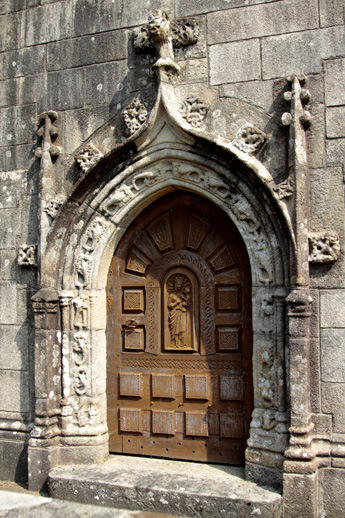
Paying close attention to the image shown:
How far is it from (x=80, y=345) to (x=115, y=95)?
2.22m

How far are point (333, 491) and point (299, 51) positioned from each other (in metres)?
3.34

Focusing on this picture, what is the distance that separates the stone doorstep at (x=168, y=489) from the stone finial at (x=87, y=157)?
2565 millimetres

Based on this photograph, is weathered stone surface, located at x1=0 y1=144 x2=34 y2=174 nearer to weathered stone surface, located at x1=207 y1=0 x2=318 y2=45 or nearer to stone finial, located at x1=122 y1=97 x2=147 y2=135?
stone finial, located at x1=122 y1=97 x2=147 y2=135

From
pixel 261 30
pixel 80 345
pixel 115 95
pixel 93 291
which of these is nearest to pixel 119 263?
pixel 93 291

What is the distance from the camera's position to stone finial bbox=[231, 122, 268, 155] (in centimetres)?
426

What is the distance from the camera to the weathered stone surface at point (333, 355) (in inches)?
159

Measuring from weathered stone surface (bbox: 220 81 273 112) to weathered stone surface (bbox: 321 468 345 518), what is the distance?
281 cm

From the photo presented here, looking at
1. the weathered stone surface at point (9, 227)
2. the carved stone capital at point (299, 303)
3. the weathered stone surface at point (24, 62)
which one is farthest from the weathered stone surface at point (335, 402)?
the weathered stone surface at point (24, 62)

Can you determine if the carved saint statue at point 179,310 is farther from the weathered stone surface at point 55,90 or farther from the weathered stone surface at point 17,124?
the weathered stone surface at point 17,124

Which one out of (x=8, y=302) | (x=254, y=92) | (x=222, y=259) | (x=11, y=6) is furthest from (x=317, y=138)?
(x=11, y=6)

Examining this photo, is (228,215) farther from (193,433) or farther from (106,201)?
(193,433)

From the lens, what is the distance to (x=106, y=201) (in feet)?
15.5

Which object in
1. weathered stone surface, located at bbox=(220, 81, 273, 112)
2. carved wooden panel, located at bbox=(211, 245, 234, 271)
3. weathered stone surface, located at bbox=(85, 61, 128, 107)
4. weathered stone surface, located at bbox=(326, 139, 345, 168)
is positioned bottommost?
carved wooden panel, located at bbox=(211, 245, 234, 271)

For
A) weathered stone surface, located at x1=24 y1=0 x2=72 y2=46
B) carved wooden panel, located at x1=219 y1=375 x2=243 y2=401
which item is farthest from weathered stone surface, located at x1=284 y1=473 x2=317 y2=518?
weathered stone surface, located at x1=24 y1=0 x2=72 y2=46
